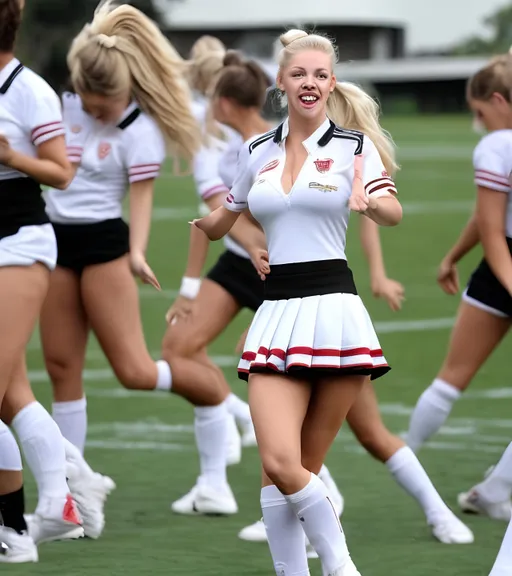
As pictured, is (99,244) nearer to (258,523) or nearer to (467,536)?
(258,523)

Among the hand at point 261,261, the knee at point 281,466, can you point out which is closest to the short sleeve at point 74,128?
the hand at point 261,261

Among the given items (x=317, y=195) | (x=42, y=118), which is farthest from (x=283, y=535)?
(x=42, y=118)

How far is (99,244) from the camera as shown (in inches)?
261

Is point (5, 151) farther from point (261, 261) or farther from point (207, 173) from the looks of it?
point (207, 173)

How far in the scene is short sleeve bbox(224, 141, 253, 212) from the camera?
5.27m

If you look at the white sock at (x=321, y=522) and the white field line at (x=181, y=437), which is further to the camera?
the white field line at (x=181, y=437)

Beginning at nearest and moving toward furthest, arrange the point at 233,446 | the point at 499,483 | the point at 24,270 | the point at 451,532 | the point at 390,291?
the point at 24,270 < the point at 390,291 < the point at 451,532 < the point at 499,483 < the point at 233,446

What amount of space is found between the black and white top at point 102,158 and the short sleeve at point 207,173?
601 millimetres

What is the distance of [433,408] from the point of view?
22.8 ft

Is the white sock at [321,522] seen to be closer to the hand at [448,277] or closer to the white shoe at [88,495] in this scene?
the white shoe at [88,495]

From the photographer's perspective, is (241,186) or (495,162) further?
(495,162)

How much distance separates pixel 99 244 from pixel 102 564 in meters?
1.49

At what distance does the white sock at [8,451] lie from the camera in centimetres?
561

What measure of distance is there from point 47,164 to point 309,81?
3.56 ft
